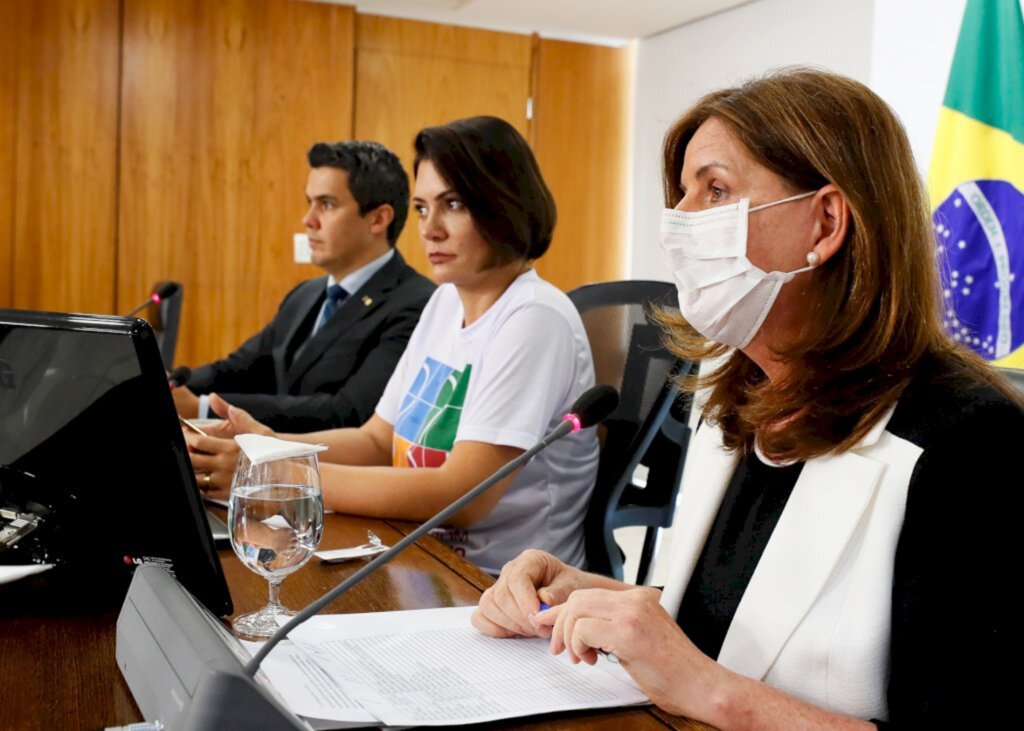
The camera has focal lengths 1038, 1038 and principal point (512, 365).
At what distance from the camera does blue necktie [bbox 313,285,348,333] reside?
10.1 feet

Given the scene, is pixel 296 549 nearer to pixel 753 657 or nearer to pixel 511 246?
pixel 753 657

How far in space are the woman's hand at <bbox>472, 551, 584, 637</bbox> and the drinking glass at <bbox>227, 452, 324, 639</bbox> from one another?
0.20 meters

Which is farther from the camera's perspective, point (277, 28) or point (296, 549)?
point (277, 28)

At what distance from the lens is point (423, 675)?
0.99 meters

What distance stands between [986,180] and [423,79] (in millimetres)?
3188

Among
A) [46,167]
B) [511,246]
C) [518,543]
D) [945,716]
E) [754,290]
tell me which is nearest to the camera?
[945,716]

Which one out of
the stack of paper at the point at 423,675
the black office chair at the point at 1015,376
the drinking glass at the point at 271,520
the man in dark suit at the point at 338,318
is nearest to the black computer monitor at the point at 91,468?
the drinking glass at the point at 271,520

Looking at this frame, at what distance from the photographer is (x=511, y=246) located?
2064mm

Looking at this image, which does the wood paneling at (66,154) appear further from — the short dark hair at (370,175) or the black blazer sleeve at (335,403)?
the black blazer sleeve at (335,403)

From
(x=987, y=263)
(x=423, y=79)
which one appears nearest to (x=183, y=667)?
(x=987, y=263)

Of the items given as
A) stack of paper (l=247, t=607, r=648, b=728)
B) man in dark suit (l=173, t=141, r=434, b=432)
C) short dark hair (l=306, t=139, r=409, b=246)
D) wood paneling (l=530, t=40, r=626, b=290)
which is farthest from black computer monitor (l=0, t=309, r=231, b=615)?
wood paneling (l=530, t=40, r=626, b=290)

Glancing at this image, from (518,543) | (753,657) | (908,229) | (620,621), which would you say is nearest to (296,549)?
(620,621)

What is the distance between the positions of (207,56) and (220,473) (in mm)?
3845

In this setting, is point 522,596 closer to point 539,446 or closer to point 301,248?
point 539,446
